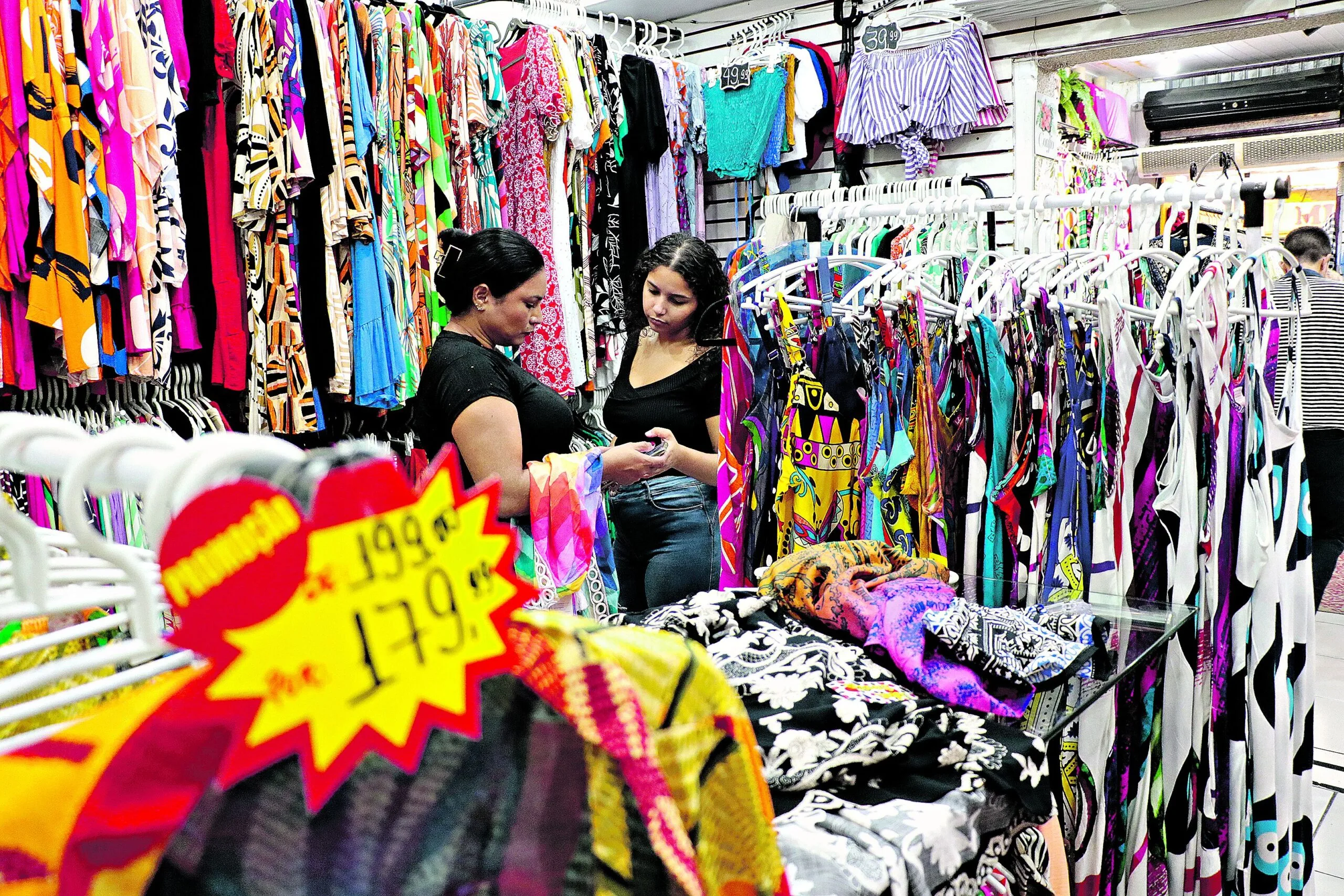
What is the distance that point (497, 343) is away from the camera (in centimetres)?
241

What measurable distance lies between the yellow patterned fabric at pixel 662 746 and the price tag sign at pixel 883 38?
14.3 feet

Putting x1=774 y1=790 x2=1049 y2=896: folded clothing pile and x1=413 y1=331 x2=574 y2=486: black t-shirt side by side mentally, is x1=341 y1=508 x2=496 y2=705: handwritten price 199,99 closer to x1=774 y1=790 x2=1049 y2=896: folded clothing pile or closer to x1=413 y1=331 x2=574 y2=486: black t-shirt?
x1=774 y1=790 x2=1049 y2=896: folded clothing pile

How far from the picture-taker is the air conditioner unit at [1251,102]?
6102mm

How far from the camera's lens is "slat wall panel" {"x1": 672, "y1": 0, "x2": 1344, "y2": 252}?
3.94 m

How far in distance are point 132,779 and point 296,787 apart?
0.08 metres

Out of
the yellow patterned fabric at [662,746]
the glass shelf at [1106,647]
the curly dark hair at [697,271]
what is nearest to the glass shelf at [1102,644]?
the glass shelf at [1106,647]

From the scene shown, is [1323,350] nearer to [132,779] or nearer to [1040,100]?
[1040,100]

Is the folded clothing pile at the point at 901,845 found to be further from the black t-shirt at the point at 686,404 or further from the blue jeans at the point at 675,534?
the black t-shirt at the point at 686,404

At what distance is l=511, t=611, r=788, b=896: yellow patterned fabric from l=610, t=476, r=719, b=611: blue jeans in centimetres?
185

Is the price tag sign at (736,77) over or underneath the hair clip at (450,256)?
over

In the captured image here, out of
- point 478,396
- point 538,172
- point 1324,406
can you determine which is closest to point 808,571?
point 478,396

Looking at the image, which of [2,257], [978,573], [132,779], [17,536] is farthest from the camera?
[2,257]

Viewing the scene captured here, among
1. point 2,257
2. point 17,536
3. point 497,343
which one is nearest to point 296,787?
point 17,536

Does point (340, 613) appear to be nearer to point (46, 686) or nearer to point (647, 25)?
point (46, 686)
